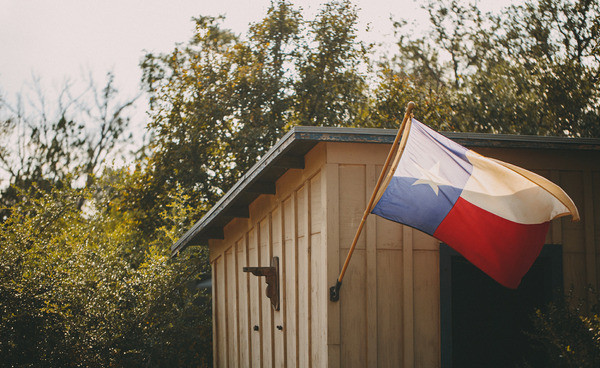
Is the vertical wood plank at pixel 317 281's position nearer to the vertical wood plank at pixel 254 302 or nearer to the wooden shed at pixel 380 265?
the wooden shed at pixel 380 265

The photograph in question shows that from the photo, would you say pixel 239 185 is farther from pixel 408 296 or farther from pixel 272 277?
pixel 408 296

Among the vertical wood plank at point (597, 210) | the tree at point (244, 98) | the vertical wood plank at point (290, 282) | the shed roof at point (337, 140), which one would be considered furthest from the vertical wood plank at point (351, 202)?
the tree at point (244, 98)

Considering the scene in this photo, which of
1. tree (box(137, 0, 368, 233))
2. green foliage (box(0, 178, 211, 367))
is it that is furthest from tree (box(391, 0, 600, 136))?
green foliage (box(0, 178, 211, 367))

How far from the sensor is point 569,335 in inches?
206

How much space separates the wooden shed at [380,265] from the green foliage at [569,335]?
370mm

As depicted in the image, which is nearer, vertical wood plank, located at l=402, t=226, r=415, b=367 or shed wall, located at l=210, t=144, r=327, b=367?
vertical wood plank, located at l=402, t=226, r=415, b=367

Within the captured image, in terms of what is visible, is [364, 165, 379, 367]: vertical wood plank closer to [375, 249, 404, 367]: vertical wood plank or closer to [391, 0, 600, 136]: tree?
[375, 249, 404, 367]: vertical wood plank

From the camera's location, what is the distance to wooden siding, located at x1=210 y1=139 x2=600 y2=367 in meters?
5.61

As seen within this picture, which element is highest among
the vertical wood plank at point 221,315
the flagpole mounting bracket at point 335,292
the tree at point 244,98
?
Answer: the tree at point 244,98

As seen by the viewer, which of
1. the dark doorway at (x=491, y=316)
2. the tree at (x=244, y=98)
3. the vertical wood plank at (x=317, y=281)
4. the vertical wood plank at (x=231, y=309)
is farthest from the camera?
the tree at (x=244, y=98)

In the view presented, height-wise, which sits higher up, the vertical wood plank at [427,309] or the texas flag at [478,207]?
the texas flag at [478,207]

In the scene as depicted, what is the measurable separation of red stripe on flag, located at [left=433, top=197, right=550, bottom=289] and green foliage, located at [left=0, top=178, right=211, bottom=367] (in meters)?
7.21

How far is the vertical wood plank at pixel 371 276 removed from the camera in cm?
561

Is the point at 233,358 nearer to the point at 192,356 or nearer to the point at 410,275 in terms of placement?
the point at 192,356
